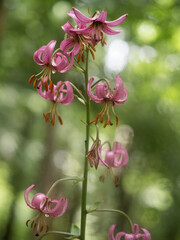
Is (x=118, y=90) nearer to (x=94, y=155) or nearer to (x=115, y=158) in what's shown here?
(x=94, y=155)

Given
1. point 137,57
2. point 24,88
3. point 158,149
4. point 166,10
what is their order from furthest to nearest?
point 24,88 < point 137,57 < point 158,149 < point 166,10

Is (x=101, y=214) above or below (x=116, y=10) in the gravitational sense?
below

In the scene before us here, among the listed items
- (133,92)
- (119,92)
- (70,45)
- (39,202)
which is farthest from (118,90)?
(133,92)

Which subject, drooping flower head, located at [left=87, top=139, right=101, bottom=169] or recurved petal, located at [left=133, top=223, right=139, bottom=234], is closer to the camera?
drooping flower head, located at [left=87, top=139, right=101, bottom=169]

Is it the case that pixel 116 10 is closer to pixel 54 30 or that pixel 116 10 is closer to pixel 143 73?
pixel 143 73

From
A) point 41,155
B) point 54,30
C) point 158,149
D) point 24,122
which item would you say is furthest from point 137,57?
point 24,122

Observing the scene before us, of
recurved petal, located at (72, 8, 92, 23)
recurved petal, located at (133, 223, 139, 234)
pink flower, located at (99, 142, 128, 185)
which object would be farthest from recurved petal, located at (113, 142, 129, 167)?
recurved petal, located at (72, 8, 92, 23)

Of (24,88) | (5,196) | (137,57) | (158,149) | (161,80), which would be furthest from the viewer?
(5,196)

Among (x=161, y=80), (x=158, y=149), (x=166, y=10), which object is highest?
(x=166, y=10)

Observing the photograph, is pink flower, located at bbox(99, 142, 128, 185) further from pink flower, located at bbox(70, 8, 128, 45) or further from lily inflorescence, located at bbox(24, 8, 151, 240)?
pink flower, located at bbox(70, 8, 128, 45)

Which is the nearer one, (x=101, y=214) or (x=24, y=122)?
(x=101, y=214)
